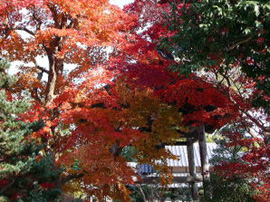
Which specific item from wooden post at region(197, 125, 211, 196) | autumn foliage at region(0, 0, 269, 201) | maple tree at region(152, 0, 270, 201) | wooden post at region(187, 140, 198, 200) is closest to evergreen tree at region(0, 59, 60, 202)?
autumn foliage at region(0, 0, 269, 201)

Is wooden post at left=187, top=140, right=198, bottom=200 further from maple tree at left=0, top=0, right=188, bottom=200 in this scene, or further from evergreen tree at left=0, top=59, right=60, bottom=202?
evergreen tree at left=0, top=59, right=60, bottom=202

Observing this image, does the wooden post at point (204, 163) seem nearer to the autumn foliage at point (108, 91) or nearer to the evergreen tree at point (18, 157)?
the autumn foliage at point (108, 91)

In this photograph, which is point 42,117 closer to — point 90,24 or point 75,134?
point 75,134

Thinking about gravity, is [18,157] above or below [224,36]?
below

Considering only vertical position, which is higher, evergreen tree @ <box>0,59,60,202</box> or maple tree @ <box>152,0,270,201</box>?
maple tree @ <box>152,0,270,201</box>

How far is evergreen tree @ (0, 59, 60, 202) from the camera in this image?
8172 mm

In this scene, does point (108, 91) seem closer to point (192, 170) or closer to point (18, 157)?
point (18, 157)

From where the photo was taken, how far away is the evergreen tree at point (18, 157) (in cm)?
817

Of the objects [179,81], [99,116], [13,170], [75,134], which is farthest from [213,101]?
[13,170]

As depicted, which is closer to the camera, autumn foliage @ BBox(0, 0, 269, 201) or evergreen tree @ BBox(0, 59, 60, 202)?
evergreen tree @ BBox(0, 59, 60, 202)

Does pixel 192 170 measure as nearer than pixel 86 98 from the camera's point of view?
No

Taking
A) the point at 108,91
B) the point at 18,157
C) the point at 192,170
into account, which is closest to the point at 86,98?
the point at 108,91

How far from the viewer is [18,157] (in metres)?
8.64

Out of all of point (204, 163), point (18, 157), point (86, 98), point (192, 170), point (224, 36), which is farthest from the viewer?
point (192, 170)
